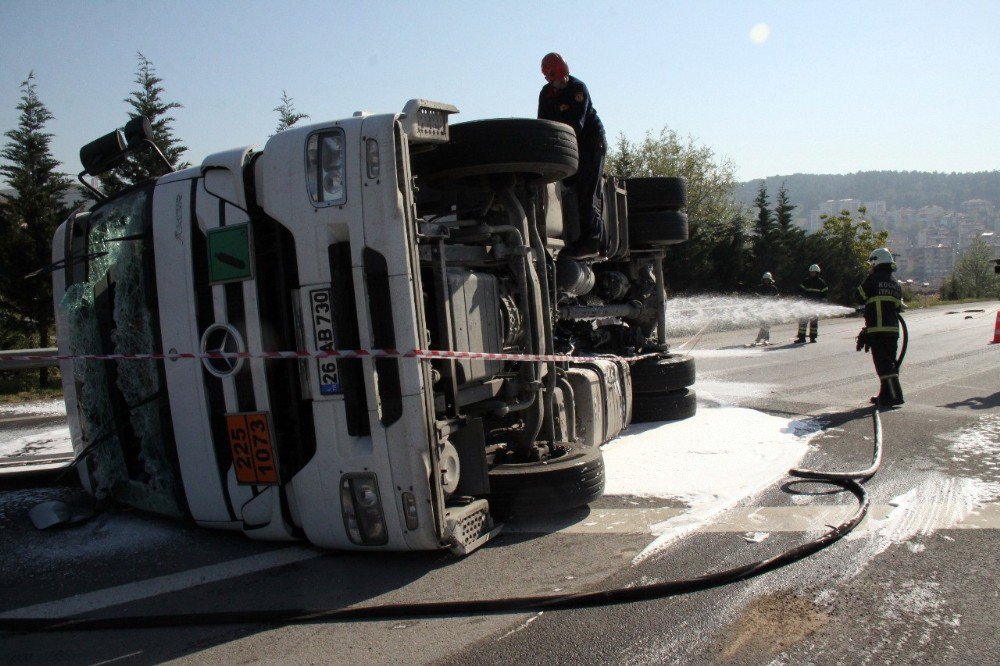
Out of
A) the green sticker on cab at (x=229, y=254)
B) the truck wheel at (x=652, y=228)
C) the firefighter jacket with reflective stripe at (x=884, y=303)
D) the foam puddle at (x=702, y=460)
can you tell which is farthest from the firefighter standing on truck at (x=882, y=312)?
the green sticker on cab at (x=229, y=254)

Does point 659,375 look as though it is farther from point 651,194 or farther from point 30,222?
point 30,222

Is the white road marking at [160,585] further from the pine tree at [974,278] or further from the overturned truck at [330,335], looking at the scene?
the pine tree at [974,278]

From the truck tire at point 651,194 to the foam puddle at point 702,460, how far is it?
2128 millimetres

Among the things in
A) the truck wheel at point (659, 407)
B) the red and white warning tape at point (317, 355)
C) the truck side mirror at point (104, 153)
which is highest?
the truck side mirror at point (104, 153)

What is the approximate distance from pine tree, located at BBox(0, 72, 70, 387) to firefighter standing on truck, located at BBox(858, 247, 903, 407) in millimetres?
12245

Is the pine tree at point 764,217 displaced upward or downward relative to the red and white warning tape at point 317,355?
upward

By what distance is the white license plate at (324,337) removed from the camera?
12.5ft

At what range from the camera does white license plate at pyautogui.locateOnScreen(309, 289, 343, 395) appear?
150 inches

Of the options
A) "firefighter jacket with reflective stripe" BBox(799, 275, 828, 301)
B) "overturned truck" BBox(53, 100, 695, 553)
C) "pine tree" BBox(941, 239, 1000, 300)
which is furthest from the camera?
"pine tree" BBox(941, 239, 1000, 300)

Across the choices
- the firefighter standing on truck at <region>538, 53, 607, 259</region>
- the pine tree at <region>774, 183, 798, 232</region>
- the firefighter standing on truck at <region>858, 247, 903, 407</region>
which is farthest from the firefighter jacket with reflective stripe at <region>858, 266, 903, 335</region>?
the pine tree at <region>774, 183, 798, 232</region>

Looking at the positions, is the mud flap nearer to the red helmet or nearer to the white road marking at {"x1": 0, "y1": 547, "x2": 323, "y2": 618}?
the white road marking at {"x1": 0, "y1": 547, "x2": 323, "y2": 618}

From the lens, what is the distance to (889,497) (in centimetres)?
482

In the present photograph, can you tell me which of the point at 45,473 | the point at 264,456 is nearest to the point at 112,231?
the point at 264,456

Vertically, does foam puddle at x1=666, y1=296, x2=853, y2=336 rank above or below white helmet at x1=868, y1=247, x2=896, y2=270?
below
